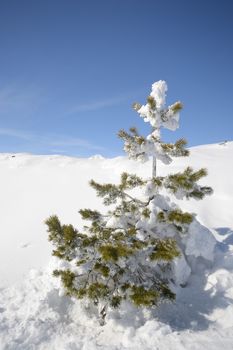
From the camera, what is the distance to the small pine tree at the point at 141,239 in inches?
328

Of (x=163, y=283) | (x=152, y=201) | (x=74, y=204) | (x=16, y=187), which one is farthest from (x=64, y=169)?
(x=163, y=283)

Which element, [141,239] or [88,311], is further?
[141,239]

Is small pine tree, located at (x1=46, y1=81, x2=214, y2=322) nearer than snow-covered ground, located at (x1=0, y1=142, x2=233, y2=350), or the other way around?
snow-covered ground, located at (x1=0, y1=142, x2=233, y2=350)

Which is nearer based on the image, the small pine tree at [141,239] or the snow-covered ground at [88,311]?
the snow-covered ground at [88,311]

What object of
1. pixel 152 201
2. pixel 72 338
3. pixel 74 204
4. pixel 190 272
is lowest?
pixel 72 338

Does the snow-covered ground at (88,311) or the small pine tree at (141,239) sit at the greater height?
the small pine tree at (141,239)

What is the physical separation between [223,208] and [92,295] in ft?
38.6

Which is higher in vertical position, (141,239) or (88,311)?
(141,239)

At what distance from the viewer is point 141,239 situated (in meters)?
9.81

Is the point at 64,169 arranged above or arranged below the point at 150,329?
above

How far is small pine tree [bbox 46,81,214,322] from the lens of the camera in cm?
834

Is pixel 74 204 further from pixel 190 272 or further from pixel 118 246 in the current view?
pixel 118 246

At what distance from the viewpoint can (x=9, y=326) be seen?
8.66 metres

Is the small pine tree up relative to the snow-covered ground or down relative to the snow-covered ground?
up
